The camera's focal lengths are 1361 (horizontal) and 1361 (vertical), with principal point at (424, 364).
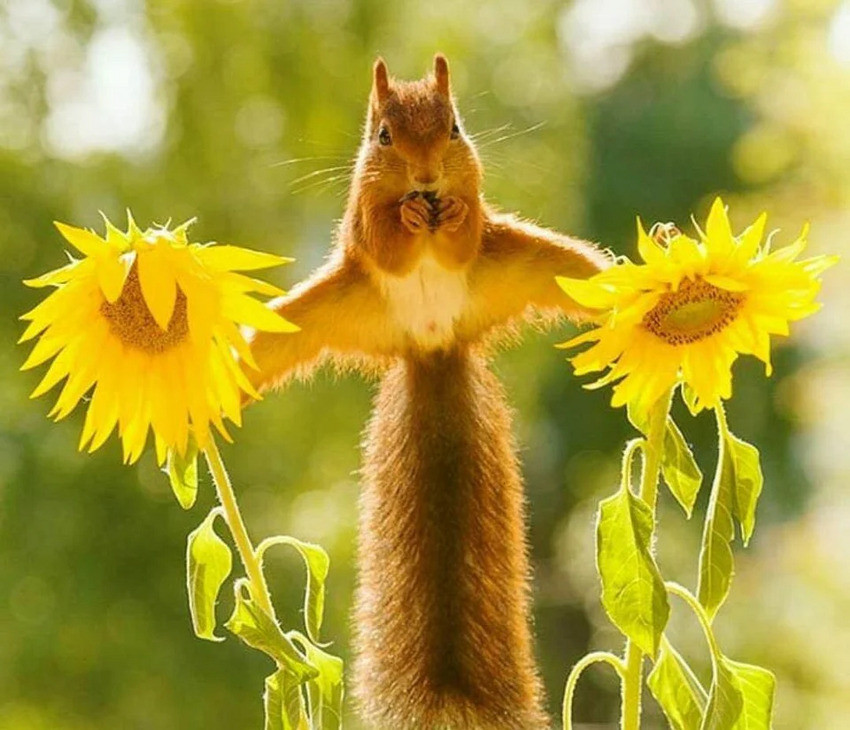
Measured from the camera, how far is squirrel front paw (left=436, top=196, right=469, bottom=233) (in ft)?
2.04

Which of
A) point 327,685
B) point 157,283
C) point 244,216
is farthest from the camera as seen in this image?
point 244,216

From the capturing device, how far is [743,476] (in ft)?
2.03

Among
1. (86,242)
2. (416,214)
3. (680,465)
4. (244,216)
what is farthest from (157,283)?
(244,216)

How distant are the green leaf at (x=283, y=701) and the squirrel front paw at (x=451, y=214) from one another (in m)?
0.21

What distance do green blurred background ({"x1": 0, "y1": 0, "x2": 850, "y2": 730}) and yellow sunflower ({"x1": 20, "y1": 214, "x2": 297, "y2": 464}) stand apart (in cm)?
184

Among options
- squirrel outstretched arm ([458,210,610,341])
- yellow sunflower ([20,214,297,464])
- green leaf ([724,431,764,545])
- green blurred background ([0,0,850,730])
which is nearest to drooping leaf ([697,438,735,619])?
green leaf ([724,431,764,545])

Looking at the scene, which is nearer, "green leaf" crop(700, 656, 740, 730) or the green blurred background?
"green leaf" crop(700, 656, 740, 730)

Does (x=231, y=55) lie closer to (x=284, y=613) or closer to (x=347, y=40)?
(x=347, y=40)

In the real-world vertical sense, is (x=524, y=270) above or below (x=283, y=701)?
above

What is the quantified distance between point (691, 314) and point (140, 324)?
0.23m

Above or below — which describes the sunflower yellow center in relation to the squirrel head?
below

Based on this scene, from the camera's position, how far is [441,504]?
0.65 metres

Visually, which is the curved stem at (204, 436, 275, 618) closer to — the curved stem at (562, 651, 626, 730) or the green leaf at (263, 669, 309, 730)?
the green leaf at (263, 669, 309, 730)

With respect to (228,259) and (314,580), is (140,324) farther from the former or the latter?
(314,580)
